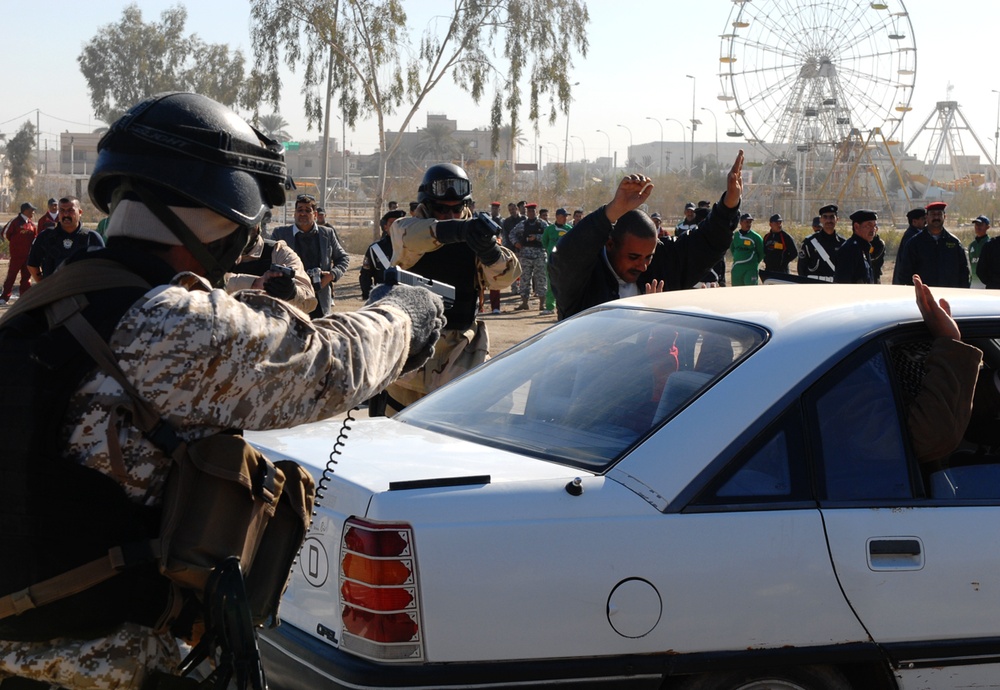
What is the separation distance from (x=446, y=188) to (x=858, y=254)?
7832mm

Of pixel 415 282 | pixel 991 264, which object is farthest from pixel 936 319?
pixel 991 264

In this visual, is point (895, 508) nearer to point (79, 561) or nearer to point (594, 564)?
point (594, 564)

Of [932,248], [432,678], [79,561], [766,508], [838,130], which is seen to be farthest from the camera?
[838,130]

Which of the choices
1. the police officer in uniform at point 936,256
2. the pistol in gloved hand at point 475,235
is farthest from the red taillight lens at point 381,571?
the police officer in uniform at point 936,256

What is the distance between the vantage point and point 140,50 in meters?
62.7

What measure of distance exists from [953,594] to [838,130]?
62670 millimetres

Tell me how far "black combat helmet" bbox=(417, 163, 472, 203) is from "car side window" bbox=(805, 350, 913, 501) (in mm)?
3011

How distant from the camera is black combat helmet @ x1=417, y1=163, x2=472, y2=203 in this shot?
229 inches

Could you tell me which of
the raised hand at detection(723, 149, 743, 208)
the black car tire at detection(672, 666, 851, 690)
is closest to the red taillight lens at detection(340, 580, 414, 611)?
the black car tire at detection(672, 666, 851, 690)

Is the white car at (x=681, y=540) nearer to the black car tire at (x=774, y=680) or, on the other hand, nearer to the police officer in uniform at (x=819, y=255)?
the black car tire at (x=774, y=680)

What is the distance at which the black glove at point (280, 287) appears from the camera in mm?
2451

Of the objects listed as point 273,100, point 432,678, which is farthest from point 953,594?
point 273,100

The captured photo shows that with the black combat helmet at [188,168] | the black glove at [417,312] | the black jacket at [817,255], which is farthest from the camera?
the black jacket at [817,255]

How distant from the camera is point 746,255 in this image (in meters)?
17.9
